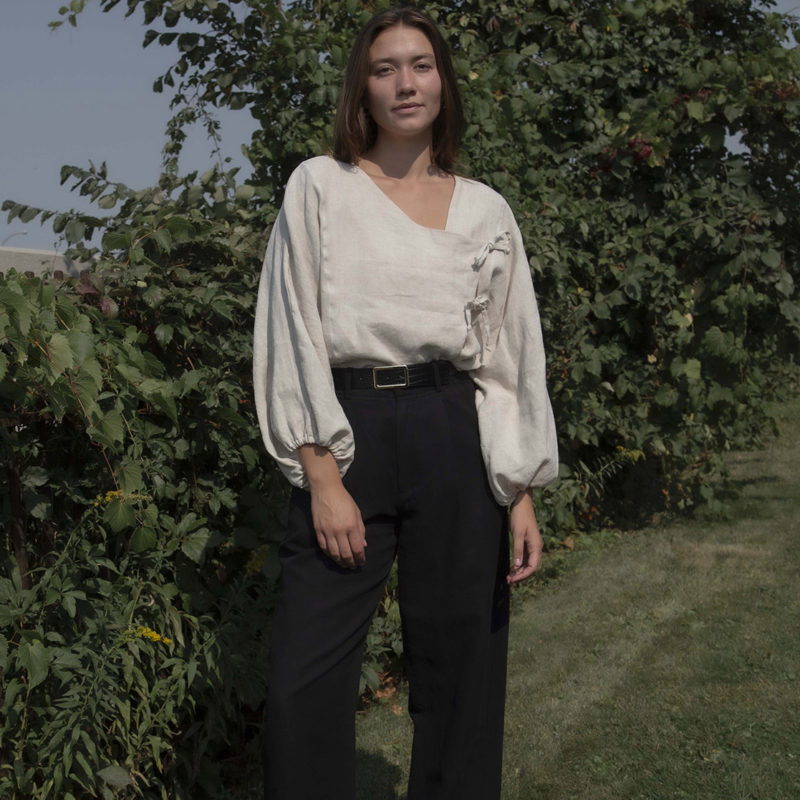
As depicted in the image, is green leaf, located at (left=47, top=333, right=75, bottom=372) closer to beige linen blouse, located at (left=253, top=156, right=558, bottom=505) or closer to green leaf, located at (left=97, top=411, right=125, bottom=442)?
green leaf, located at (left=97, top=411, right=125, bottom=442)

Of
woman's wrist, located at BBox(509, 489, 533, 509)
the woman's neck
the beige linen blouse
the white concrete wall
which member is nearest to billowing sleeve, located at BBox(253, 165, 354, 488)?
the beige linen blouse

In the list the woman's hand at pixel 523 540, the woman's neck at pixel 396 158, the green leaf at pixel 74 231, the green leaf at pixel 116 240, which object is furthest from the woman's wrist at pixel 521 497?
the green leaf at pixel 74 231

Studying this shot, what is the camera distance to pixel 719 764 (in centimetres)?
298

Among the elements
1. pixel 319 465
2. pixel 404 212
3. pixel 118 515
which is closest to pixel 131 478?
pixel 118 515

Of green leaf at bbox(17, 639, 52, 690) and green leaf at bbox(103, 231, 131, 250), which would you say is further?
green leaf at bbox(103, 231, 131, 250)

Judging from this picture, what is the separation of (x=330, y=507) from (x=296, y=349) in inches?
12.8

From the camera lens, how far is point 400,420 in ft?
6.77

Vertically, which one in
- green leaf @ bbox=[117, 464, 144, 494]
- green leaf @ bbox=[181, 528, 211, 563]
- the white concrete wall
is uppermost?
the white concrete wall

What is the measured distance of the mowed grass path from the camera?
2.98 meters

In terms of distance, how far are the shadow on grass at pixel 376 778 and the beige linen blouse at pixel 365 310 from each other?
127 cm

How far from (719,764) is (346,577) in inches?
61.2

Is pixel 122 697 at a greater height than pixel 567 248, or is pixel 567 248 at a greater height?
pixel 567 248

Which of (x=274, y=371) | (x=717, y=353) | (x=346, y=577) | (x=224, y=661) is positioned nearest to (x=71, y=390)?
(x=274, y=371)

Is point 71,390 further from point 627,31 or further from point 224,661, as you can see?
point 627,31
